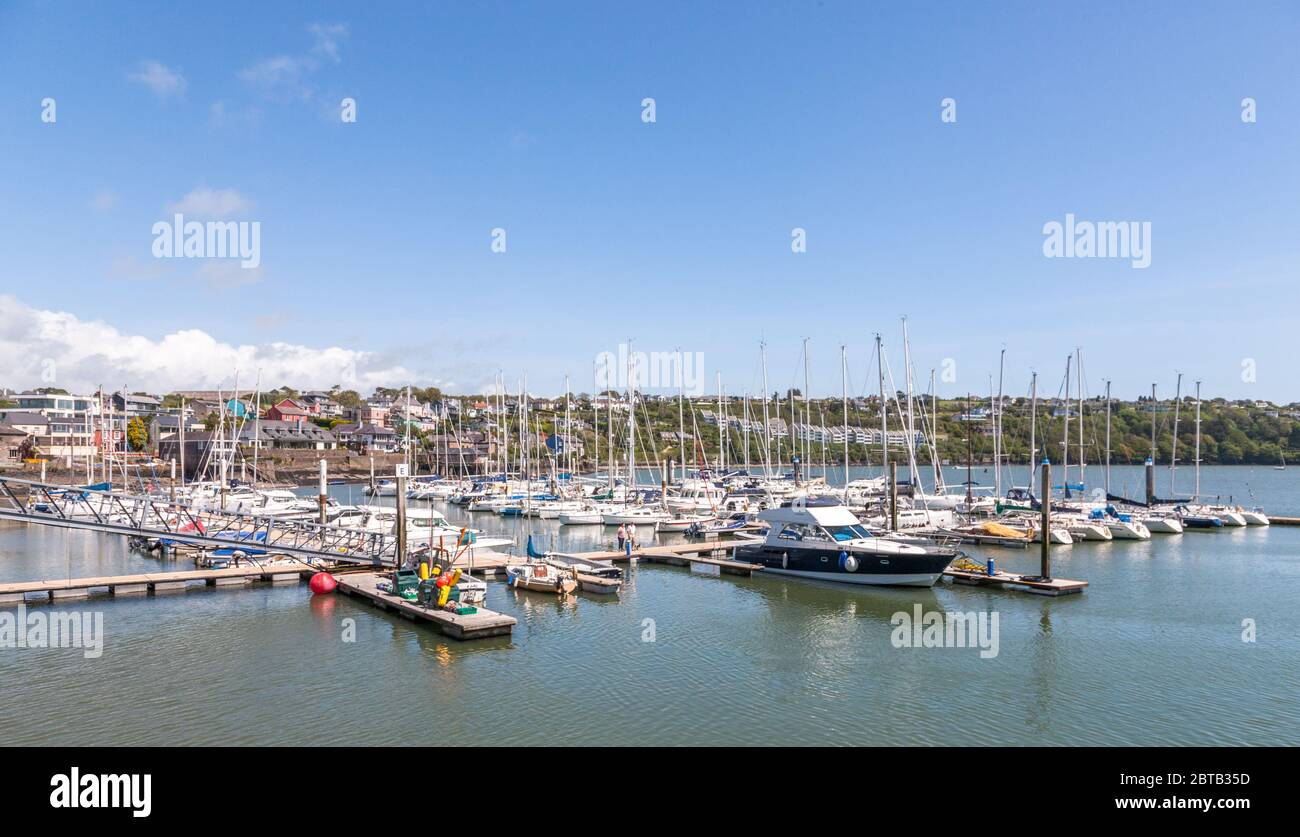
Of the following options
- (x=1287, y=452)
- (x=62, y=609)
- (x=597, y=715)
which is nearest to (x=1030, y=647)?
(x=597, y=715)

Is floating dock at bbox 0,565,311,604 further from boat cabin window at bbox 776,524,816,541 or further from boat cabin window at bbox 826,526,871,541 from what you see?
boat cabin window at bbox 826,526,871,541

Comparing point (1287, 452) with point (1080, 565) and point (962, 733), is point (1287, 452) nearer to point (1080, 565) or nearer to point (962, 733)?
point (1080, 565)

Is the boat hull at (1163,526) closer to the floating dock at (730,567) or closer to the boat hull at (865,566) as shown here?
the floating dock at (730,567)

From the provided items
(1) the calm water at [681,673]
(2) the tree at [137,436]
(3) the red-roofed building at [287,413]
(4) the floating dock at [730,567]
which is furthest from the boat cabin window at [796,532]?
(3) the red-roofed building at [287,413]

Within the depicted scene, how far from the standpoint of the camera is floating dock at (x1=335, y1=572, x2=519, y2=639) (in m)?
24.8

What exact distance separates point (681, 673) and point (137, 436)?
434 ft

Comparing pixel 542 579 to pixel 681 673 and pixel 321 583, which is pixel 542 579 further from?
pixel 681 673

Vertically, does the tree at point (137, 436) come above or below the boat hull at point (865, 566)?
above

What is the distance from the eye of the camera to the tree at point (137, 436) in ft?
400

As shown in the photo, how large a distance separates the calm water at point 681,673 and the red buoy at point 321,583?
0.56 m

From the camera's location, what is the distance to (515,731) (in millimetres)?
17594

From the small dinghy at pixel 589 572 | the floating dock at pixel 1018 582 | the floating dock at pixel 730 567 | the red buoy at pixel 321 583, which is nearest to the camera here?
the red buoy at pixel 321 583

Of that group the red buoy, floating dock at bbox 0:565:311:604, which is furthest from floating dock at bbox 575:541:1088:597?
floating dock at bbox 0:565:311:604

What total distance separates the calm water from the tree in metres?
110
